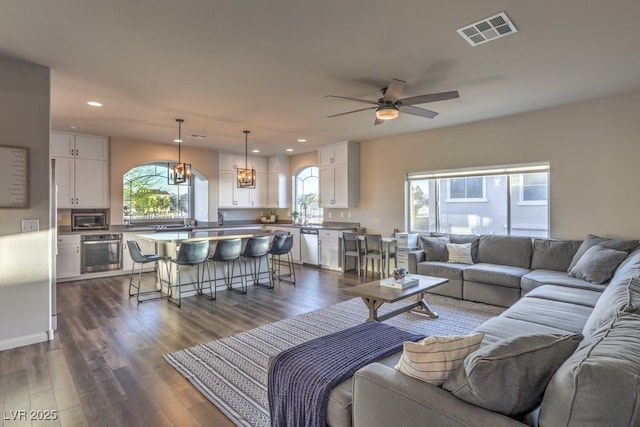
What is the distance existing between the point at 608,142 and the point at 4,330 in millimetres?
7057

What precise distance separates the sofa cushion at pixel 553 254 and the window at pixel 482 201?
16.8 inches

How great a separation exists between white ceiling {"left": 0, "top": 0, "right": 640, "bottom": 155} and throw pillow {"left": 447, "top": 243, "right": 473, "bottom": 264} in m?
1.99

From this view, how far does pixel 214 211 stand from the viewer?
8.15 meters

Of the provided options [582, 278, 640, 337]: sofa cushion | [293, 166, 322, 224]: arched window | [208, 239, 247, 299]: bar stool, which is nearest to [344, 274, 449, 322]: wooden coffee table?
[582, 278, 640, 337]: sofa cushion

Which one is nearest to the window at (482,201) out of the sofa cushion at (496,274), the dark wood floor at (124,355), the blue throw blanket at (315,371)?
the sofa cushion at (496,274)

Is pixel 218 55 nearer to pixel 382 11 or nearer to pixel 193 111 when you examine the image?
pixel 382 11

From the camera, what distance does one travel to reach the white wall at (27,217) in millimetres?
3221

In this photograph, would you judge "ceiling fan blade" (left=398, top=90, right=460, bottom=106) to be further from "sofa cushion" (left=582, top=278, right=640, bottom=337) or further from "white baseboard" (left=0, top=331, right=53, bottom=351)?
"white baseboard" (left=0, top=331, right=53, bottom=351)

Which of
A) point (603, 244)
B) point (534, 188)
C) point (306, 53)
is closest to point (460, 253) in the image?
point (534, 188)

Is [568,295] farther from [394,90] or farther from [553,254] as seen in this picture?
[394,90]

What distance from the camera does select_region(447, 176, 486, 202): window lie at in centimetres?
573

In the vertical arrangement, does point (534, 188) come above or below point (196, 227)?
above

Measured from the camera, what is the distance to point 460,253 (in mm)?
5133

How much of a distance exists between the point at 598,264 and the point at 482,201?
217 cm
